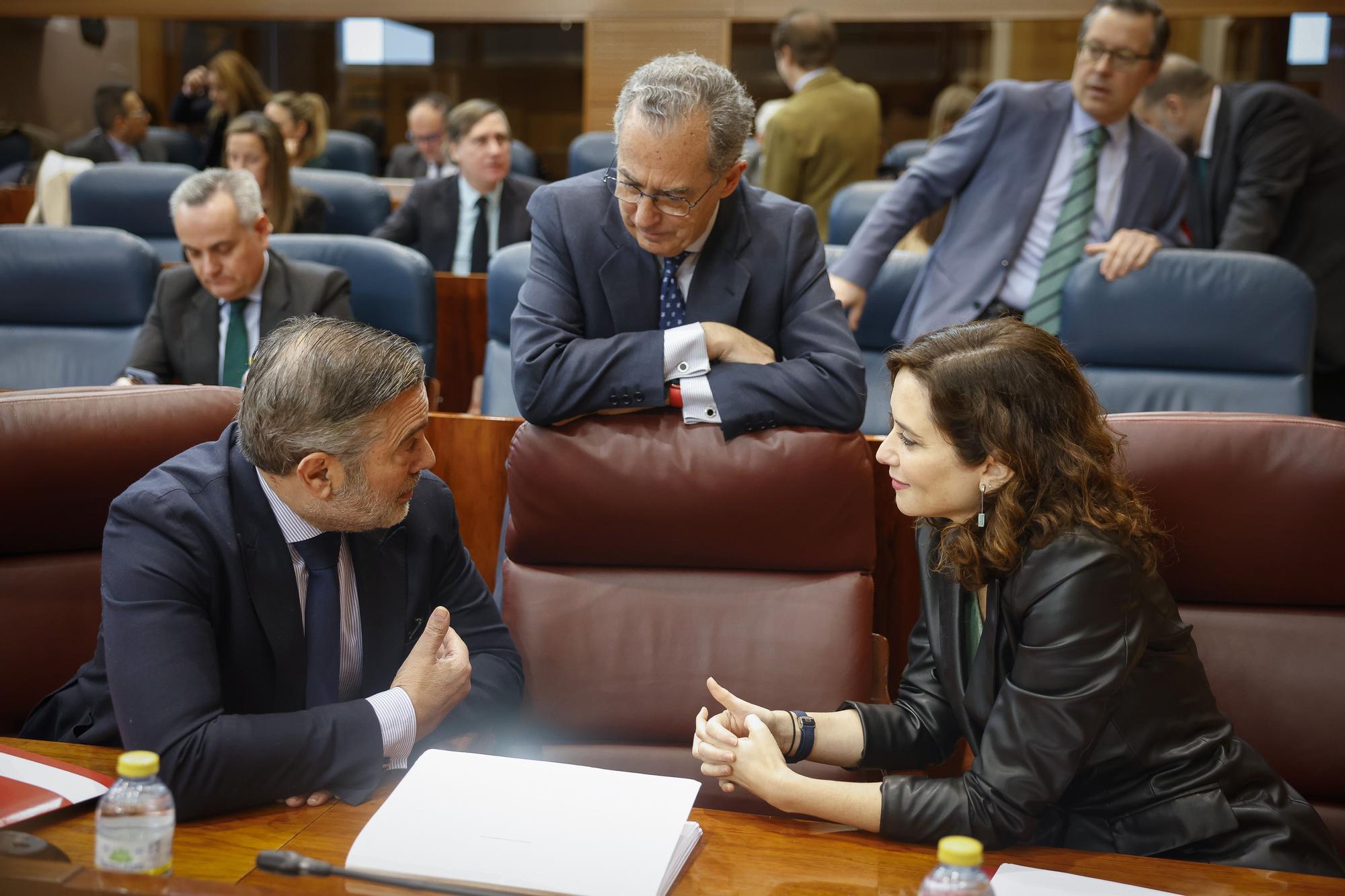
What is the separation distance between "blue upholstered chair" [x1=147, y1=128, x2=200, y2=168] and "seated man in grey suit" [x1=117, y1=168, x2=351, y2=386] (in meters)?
4.76

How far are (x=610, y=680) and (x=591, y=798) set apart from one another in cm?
55

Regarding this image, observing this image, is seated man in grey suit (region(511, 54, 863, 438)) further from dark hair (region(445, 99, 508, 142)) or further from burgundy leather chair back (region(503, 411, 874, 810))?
dark hair (region(445, 99, 508, 142))

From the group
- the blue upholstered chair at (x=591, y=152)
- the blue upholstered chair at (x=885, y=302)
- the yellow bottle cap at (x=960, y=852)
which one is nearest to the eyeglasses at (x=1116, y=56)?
the blue upholstered chair at (x=885, y=302)

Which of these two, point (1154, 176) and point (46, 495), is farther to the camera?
point (1154, 176)

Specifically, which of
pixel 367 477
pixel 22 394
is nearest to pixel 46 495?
pixel 22 394

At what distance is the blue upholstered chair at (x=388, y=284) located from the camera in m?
3.24

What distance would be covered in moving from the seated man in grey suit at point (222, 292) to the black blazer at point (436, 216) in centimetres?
Result: 128

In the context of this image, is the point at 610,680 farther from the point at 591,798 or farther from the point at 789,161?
the point at 789,161

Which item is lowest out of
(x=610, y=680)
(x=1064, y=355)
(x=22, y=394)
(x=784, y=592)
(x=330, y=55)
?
(x=610, y=680)

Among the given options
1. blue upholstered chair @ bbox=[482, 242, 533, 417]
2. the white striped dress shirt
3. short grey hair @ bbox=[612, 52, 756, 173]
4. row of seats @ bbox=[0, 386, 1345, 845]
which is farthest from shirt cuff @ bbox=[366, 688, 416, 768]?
blue upholstered chair @ bbox=[482, 242, 533, 417]

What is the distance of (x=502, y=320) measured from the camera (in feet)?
10.3

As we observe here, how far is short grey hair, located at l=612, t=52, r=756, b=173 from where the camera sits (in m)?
1.84

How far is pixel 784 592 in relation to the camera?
1.77 m

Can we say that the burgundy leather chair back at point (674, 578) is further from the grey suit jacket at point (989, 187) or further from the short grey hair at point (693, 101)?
the grey suit jacket at point (989, 187)
